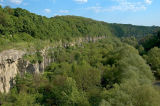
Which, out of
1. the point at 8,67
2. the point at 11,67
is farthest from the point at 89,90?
the point at 11,67

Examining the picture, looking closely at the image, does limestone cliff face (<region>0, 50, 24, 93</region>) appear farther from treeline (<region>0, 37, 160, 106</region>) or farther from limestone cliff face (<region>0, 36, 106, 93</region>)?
treeline (<region>0, 37, 160, 106</region>)

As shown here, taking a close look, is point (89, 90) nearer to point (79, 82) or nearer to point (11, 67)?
point (79, 82)

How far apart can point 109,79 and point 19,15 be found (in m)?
28.1

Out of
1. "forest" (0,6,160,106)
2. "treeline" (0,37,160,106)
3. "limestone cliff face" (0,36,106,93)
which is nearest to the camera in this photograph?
"treeline" (0,37,160,106)

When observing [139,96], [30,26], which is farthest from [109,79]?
[30,26]

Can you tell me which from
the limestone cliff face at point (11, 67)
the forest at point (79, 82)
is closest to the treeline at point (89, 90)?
the forest at point (79, 82)

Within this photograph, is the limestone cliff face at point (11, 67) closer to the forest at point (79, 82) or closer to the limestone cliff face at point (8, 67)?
the limestone cliff face at point (8, 67)

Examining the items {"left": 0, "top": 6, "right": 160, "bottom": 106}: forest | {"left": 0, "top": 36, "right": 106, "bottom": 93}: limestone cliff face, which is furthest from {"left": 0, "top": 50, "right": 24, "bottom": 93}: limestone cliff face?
{"left": 0, "top": 6, "right": 160, "bottom": 106}: forest

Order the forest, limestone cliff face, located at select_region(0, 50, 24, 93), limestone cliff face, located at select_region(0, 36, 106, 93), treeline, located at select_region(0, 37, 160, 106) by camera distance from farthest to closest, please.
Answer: limestone cliff face, located at select_region(0, 36, 106, 93) < limestone cliff face, located at select_region(0, 50, 24, 93) < the forest < treeline, located at select_region(0, 37, 160, 106)

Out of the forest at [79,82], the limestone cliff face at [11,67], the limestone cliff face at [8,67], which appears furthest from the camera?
the limestone cliff face at [11,67]

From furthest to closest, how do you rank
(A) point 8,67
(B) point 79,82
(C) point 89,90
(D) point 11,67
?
(D) point 11,67, (A) point 8,67, (B) point 79,82, (C) point 89,90

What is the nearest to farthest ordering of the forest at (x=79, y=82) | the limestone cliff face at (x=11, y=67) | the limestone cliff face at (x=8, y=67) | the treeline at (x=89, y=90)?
the treeline at (x=89, y=90), the forest at (x=79, y=82), the limestone cliff face at (x=8, y=67), the limestone cliff face at (x=11, y=67)

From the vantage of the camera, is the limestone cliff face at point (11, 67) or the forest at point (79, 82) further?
the limestone cliff face at point (11, 67)

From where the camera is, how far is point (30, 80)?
23516mm
